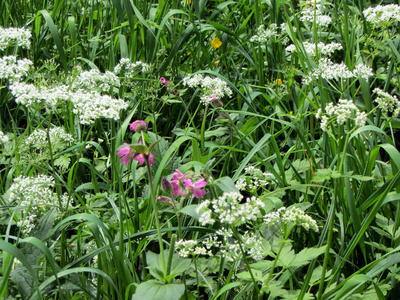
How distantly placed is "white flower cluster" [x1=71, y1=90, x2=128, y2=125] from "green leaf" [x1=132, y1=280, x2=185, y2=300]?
1.91 feet

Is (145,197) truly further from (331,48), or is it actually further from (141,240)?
(331,48)

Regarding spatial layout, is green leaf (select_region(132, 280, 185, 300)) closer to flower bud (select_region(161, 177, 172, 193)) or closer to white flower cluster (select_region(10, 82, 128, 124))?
flower bud (select_region(161, 177, 172, 193))

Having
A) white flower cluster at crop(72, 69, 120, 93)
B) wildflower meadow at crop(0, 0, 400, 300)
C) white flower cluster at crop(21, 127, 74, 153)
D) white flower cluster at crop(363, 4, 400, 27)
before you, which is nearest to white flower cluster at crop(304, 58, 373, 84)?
wildflower meadow at crop(0, 0, 400, 300)

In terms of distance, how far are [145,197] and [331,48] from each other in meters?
1.12

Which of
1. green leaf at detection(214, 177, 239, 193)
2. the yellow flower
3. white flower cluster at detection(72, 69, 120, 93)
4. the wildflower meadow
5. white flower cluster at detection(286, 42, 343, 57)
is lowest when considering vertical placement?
the wildflower meadow

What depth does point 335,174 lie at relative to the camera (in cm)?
127

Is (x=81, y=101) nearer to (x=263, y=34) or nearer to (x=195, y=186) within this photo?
(x=195, y=186)

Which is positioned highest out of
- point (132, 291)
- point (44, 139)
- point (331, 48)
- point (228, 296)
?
point (331, 48)

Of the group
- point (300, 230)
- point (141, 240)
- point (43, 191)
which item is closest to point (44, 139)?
point (43, 191)

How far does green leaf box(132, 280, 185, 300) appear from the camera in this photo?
43.7 inches

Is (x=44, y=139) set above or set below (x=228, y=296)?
above

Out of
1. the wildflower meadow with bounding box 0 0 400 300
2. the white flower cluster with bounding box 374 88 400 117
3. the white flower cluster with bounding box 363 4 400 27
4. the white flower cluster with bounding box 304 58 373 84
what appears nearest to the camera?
the wildflower meadow with bounding box 0 0 400 300

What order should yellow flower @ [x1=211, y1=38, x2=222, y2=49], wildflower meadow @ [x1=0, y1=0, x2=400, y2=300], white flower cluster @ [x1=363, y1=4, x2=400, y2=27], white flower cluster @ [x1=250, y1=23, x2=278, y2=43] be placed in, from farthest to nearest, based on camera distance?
yellow flower @ [x1=211, y1=38, x2=222, y2=49] < white flower cluster @ [x1=250, y1=23, x2=278, y2=43] < white flower cluster @ [x1=363, y1=4, x2=400, y2=27] < wildflower meadow @ [x1=0, y1=0, x2=400, y2=300]

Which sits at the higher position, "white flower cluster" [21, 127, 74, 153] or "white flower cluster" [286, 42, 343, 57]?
"white flower cluster" [286, 42, 343, 57]
